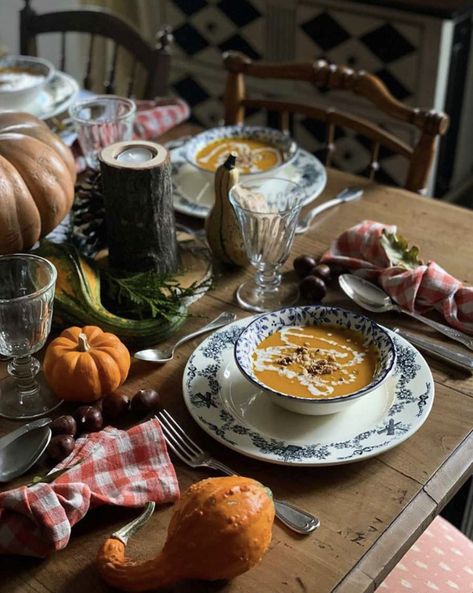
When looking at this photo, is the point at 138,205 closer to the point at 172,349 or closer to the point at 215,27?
the point at 172,349

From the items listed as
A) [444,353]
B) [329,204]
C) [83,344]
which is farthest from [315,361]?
[329,204]

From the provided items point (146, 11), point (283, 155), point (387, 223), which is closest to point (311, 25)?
point (146, 11)

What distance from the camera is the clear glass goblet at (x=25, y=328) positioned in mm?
992

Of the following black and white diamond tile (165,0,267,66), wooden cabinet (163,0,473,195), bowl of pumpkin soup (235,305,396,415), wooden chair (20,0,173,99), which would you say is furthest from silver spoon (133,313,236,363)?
black and white diamond tile (165,0,267,66)

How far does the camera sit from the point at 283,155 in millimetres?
1567

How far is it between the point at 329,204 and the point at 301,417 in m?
0.59

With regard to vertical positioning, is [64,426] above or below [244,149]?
below

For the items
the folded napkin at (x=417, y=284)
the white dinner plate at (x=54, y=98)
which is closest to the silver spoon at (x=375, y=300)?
the folded napkin at (x=417, y=284)

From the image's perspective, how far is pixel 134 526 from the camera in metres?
0.85

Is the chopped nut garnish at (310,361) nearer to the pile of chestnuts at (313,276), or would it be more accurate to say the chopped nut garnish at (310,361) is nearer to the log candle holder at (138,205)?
the pile of chestnuts at (313,276)

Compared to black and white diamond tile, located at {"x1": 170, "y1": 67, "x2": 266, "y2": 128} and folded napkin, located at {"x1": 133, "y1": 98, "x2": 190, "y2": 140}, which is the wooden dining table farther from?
black and white diamond tile, located at {"x1": 170, "y1": 67, "x2": 266, "y2": 128}

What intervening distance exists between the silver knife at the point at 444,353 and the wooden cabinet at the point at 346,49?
5.06ft

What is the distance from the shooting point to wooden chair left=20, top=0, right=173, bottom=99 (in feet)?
6.52

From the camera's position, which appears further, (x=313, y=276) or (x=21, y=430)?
(x=313, y=276)
